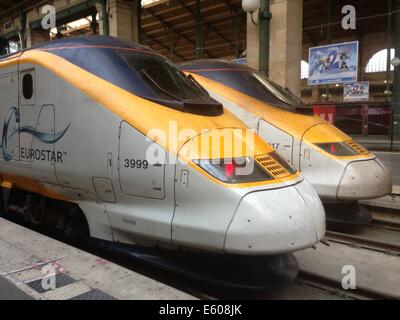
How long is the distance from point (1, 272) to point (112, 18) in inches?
598

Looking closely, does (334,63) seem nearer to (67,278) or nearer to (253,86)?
(253,86)

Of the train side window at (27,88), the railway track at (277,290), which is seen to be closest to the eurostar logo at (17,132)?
the train side window at (27,88)

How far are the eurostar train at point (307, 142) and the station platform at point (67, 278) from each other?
2.78 metres

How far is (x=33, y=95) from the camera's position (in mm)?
4531

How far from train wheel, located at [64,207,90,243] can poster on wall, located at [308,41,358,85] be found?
12.0 meters

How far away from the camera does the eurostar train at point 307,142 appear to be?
5391 millimetres

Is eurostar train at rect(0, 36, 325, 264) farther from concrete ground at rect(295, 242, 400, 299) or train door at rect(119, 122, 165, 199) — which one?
concrete ground at rect(295, 242, 400, 299)

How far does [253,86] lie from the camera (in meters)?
6.31

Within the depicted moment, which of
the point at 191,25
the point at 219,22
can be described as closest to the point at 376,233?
the point at 219,22

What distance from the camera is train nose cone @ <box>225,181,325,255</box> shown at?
3.12 m

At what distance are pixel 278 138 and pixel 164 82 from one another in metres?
2.16

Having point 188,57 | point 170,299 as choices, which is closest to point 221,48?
point 188,57

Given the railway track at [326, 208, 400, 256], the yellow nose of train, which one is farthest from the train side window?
the railway track at [326, 208, 400, 256]

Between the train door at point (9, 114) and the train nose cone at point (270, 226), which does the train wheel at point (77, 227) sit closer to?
the train door at point (9, 114)
